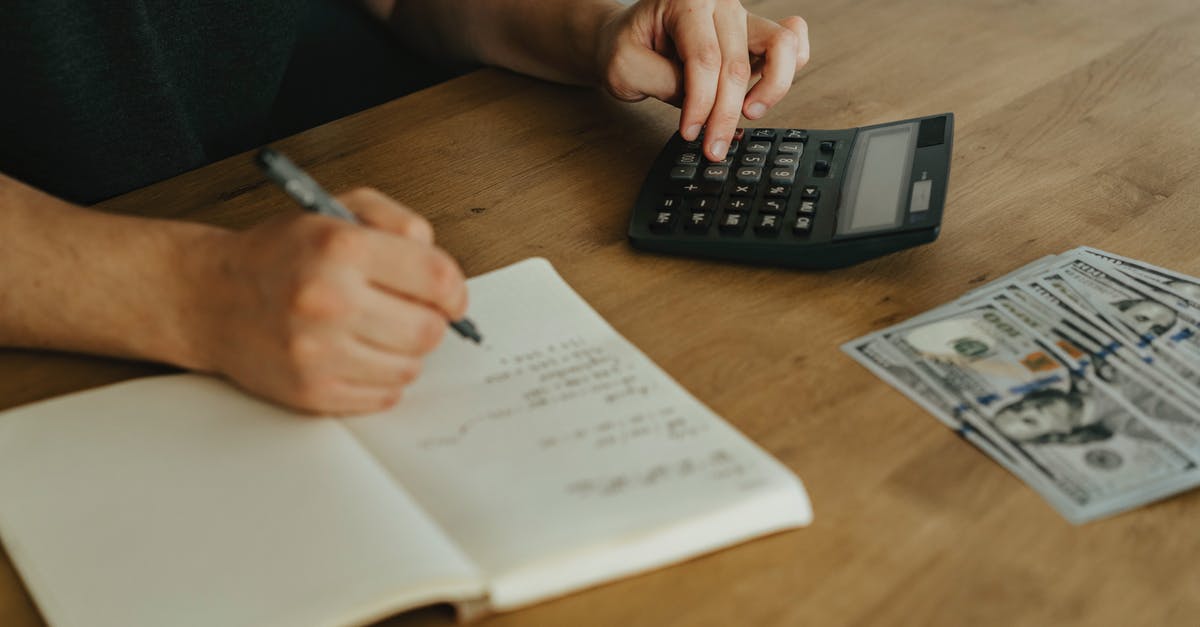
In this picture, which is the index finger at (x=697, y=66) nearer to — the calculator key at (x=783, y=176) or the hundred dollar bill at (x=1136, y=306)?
the calculator key at (x=783, y=176)

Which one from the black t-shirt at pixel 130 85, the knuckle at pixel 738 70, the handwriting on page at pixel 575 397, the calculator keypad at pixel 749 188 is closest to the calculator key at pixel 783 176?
the calculator keypad at pixel 749 188

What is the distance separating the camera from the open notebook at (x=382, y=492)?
18.3 inches

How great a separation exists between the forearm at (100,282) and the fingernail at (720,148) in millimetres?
352

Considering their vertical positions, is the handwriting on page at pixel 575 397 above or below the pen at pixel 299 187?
below

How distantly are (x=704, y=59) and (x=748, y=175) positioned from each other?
12 centimetres

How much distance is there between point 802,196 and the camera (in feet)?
2.36

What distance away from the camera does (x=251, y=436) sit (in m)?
0.56

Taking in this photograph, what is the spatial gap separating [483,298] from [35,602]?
289mm

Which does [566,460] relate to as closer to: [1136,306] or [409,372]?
[409,372]

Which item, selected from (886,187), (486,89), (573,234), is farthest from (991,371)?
(486,89)

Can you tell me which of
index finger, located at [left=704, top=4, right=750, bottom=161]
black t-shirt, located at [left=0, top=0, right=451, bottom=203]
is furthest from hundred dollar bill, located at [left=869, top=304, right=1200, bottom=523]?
black t-shirt, located at [left=0, top=0, right=451, bottom=203]

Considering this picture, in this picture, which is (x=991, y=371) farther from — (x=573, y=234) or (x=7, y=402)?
(x=7, y=402)

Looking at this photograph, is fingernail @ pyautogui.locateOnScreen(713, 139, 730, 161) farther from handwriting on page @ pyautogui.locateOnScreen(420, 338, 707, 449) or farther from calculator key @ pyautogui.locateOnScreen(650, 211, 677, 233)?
handwriting on page @ pyautogui.locateOnScreen(420, 338, 707, 449)

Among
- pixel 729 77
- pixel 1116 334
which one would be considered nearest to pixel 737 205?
pixel 729 77
